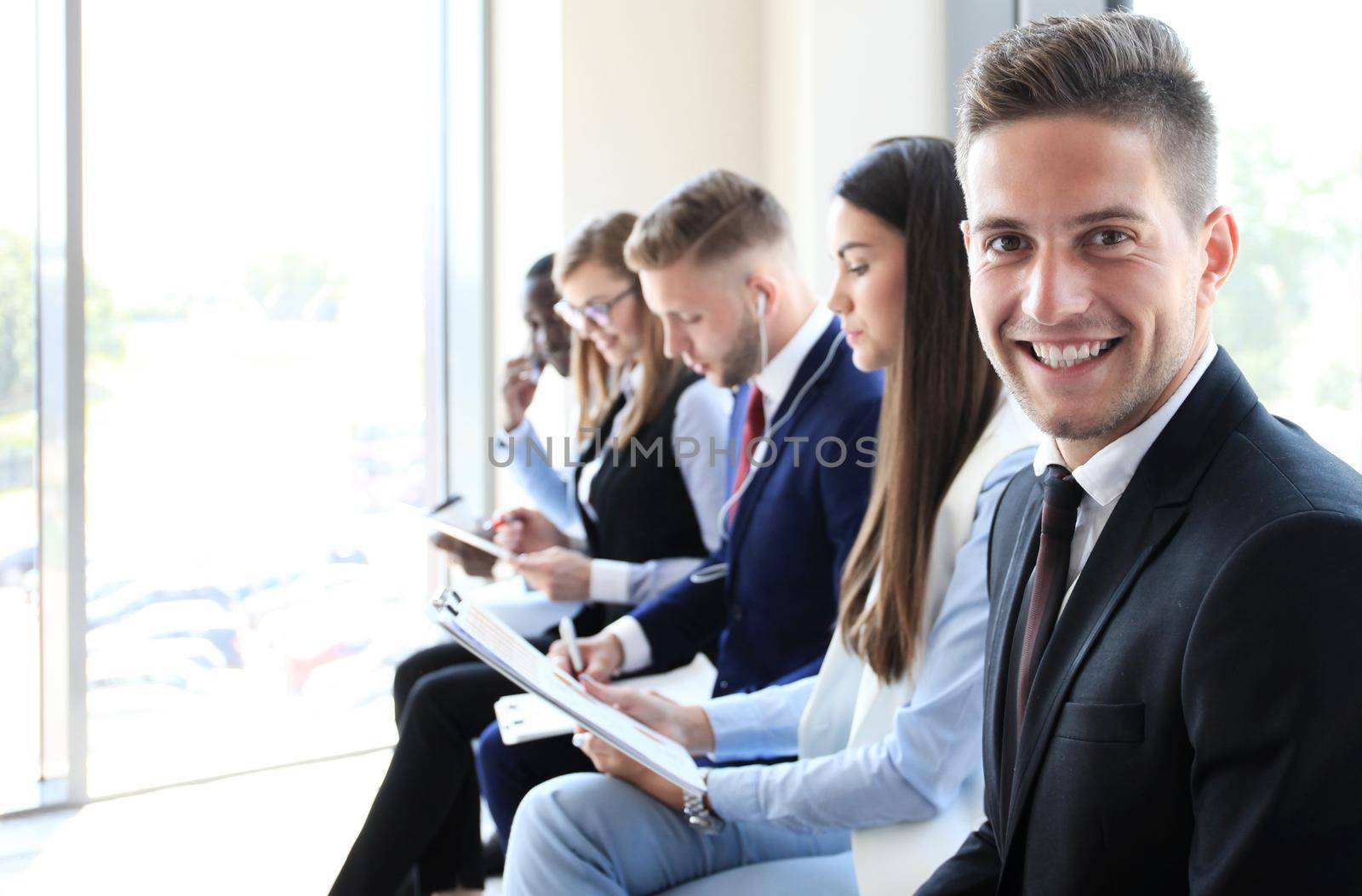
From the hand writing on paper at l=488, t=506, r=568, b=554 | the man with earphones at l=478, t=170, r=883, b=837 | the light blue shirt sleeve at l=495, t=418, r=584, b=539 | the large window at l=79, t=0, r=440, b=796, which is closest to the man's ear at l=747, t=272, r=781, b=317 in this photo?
the man with earphones at l=478, t=170, r=883, b=837

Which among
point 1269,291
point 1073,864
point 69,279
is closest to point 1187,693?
point 1073,864

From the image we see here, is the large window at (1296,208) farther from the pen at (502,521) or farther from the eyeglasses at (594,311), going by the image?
the pen at (502,521)

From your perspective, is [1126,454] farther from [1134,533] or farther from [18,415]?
[18,415]

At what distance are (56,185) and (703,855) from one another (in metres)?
2.70

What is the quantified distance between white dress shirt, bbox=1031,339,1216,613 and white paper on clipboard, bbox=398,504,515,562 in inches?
65.5

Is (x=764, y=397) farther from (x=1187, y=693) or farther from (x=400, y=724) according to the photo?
(x=1187, y=693)

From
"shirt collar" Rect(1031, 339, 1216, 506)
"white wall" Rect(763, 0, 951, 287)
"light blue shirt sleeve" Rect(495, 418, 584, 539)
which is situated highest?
"white wall" Rect(763, 0, 951, 287)

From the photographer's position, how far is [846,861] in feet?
5.46

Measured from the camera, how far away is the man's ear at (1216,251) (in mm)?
978

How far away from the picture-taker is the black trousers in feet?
7.01

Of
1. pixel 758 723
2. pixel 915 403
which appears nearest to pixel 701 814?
pixel 758 723

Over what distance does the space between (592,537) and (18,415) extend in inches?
69.3

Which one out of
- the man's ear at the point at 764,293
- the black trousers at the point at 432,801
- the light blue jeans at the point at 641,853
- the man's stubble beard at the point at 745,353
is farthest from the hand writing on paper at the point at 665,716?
the man's ear at the point at 764,293

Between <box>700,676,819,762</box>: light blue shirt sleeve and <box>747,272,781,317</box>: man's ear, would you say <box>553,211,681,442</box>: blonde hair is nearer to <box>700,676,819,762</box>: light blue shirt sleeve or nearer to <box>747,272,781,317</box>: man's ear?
<box>747,272,781,317</box>: man's ear
